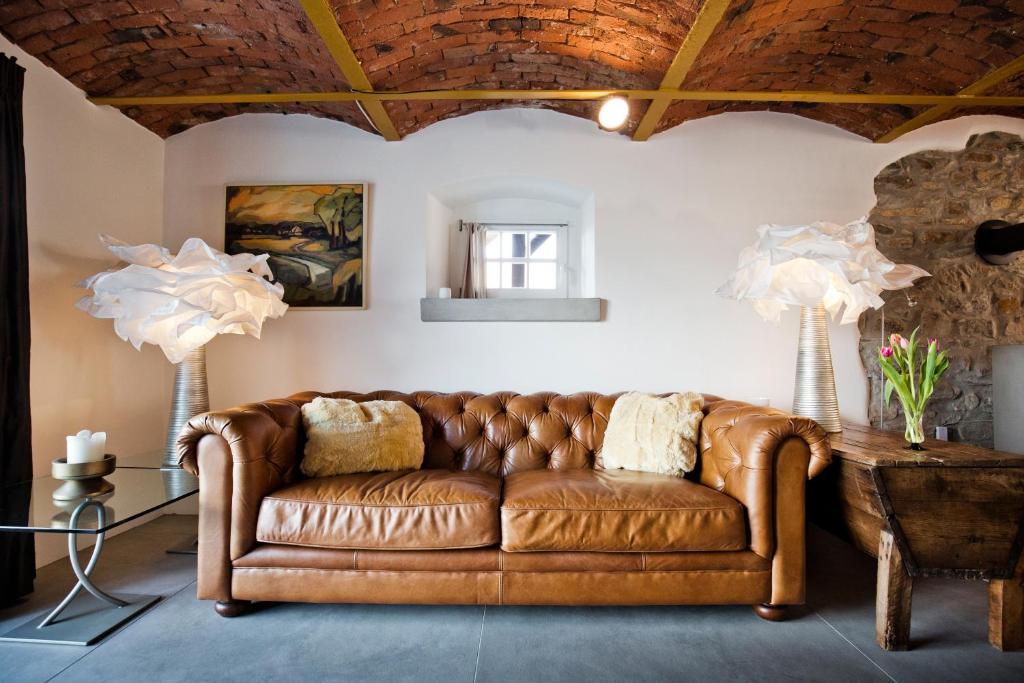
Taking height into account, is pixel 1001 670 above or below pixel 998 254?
below

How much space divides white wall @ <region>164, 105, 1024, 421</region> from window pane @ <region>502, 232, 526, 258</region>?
500 mm

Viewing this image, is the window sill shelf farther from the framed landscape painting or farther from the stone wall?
the stone wall

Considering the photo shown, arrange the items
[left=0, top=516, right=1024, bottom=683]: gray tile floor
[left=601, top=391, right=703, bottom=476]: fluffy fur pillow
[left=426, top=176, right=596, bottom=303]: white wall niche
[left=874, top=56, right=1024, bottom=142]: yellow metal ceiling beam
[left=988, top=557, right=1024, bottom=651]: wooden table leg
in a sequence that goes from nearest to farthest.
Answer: [left=0, top=516, right=1024, bottom=683]: gray tile floor < [left=988, top=557, right=1024, bottom=651]: wooden table leg < [left=601, top=391, right=703, bottom=476]: fluffy fur pillow < [left=874, top=56, right=1024, bottom=142]: yellow metal ceiling beam < [left=426, top=176, right=596, bottom=303]: white wall niche

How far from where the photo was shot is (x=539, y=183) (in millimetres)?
3141

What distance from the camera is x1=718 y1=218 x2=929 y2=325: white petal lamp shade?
229 centimetres

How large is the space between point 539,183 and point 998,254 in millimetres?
2642

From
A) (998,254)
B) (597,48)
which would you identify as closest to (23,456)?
(597,48)

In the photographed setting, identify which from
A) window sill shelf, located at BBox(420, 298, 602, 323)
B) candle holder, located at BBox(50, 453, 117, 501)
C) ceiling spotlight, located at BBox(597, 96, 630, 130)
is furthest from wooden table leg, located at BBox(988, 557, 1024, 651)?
candle holder, located at BBox(50, 453, 117, 501)

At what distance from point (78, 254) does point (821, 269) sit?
139 inches

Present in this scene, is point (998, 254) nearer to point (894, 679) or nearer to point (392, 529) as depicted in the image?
point (894, 679)

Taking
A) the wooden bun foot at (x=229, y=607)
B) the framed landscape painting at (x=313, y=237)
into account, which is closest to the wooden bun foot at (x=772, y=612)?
the wooden bun foot at (x=229, y=607)

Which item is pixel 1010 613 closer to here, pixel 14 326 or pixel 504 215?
pixel 504 215

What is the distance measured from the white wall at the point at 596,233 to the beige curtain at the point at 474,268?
369 millimetres

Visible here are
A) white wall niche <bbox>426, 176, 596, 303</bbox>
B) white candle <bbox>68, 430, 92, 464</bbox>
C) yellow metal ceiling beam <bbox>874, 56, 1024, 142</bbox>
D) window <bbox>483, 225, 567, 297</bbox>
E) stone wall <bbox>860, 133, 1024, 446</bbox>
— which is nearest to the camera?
white candle <bbox>68, 430, 92, 464</bbox>
